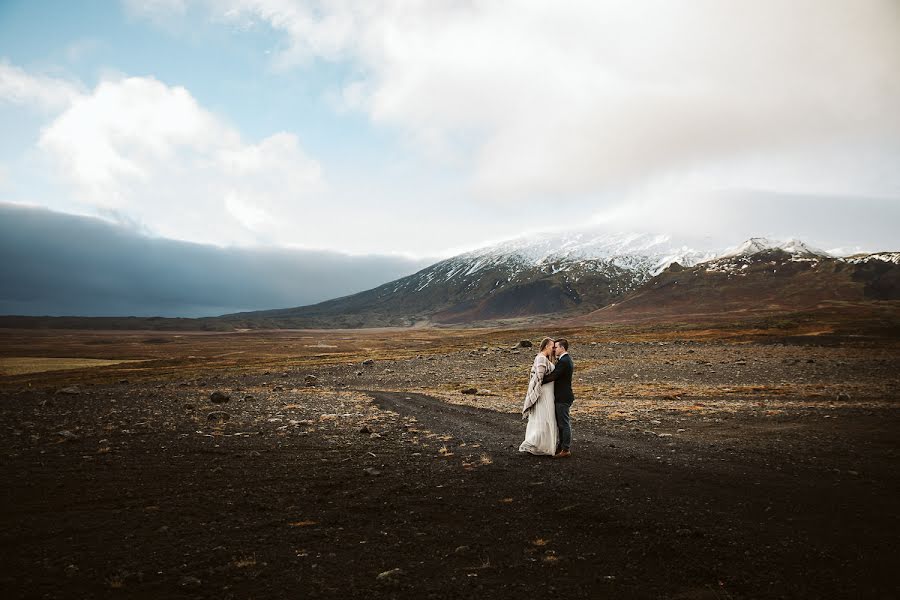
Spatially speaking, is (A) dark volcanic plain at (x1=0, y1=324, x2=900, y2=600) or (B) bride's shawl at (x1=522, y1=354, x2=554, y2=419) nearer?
(A) dark volcanic plain at (x1=0, y1=324, x2=900, y2=600)

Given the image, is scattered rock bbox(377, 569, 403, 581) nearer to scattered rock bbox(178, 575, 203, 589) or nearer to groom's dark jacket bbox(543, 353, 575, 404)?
scattered rock bbox(178, 575, 203, 589)

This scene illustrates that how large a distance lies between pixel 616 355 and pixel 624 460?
43.6m

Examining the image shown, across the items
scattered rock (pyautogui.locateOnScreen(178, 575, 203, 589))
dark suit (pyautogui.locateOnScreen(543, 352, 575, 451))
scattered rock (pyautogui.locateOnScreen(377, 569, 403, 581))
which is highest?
dark suit (pyautogui.locateOnScreen(543, 352, 575, 451))

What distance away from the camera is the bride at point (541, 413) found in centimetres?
1382

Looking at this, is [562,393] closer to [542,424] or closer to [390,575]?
[542,424]

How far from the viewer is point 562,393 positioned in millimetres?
14281

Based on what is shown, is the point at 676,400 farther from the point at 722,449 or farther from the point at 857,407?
the point at 722,449

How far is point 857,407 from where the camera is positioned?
2155cm

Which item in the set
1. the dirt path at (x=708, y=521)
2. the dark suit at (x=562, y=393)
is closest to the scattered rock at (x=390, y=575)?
the dirt path at (x=708, y=521)

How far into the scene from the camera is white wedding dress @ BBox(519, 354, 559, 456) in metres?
13.8

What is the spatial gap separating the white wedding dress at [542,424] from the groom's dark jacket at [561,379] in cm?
15

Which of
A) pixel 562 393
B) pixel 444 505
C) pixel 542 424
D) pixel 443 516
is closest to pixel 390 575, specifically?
pixel 443 516

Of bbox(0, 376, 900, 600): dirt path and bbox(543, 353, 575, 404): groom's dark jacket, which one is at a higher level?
bbox(543, 353, 575, 404): groom's dark jacket

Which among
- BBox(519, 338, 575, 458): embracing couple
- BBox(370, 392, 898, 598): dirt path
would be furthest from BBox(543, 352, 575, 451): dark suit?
BBox(370, 392, 898, 598): dirt path
